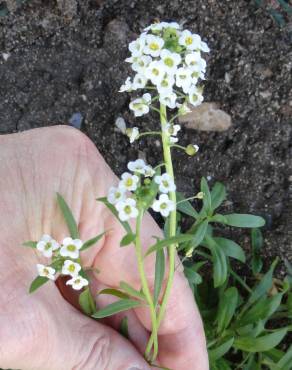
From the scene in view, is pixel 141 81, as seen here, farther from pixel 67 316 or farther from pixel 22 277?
pixel 67 316

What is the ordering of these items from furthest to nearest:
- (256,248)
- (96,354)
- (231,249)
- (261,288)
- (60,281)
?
(256,248) < (261,288) < (231,249) < (60,281) < (96,354)

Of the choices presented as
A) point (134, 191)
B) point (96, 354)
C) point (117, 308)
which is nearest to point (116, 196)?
point (134, 191)

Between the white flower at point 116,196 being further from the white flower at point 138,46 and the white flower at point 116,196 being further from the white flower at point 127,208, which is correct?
the white flower at point 138,46

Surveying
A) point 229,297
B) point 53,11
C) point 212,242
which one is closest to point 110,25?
point 53,11

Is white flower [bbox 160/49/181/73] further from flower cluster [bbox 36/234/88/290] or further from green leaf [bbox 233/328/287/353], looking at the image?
green leaf [bbox 233/328/287/353]

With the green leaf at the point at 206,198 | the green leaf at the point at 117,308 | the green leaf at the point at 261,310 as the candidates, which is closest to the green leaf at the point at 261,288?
the green leaf at the point at 261,310

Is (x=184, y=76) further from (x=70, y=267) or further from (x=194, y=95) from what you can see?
(x=70, y=267)
